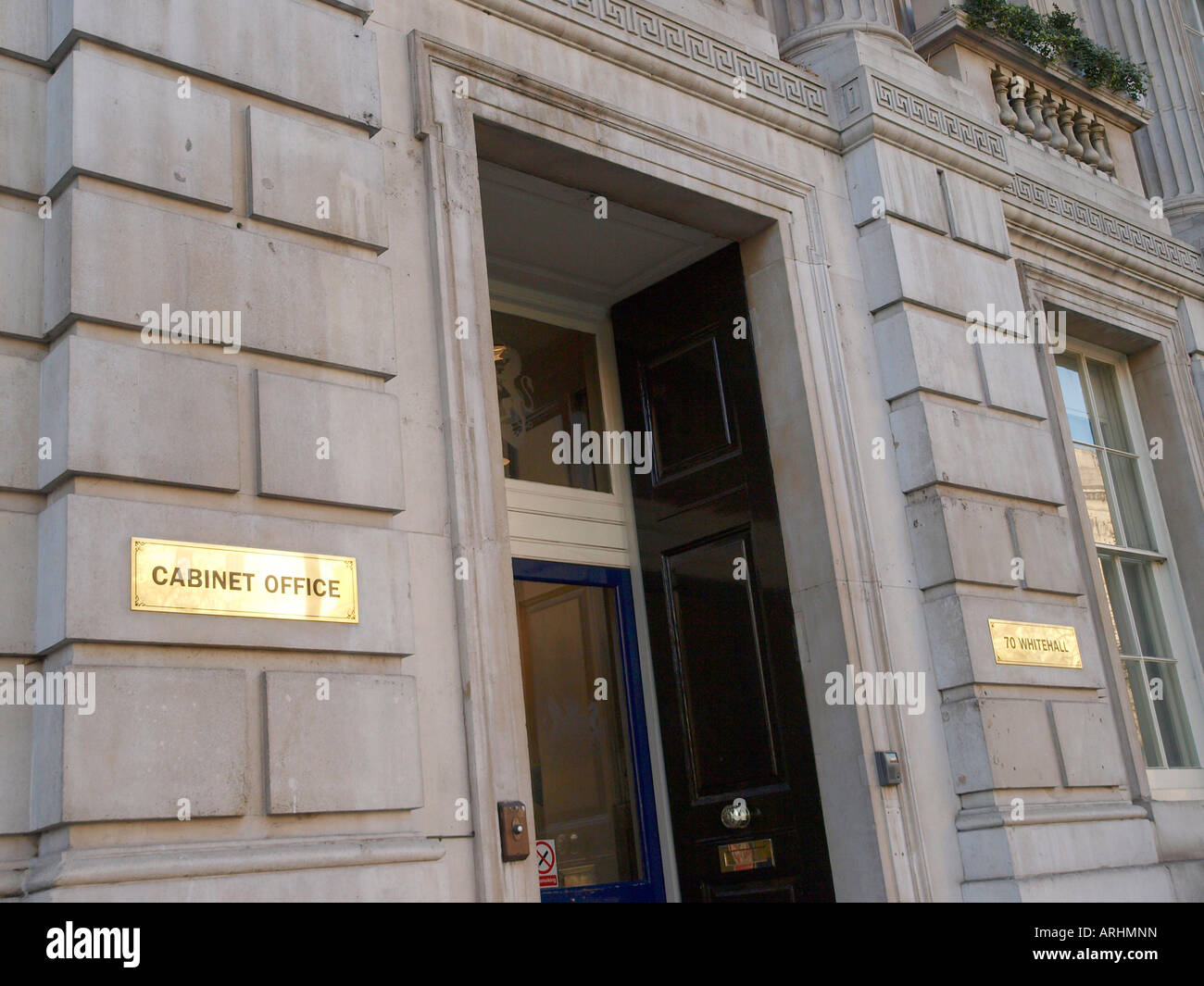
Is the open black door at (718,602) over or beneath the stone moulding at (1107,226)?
beneath

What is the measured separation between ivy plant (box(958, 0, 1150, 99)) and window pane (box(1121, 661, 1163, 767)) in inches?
197

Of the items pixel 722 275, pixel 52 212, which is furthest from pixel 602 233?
pixel 52 212

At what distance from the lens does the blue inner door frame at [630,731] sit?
815cm

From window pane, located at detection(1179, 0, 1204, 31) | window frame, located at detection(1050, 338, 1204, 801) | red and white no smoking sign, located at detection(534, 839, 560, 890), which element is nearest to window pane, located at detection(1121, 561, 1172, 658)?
window frame, located at detection(1050, 338, 1204, 801)

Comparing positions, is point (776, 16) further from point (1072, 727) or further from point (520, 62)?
point (1072, 727)

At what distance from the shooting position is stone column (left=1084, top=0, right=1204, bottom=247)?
12.1 meters

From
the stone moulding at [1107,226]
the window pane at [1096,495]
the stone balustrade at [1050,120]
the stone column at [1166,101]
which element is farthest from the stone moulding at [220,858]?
the stone column at [1166,101]

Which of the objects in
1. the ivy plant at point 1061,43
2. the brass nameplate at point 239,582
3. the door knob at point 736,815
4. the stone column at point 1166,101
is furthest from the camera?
the stone column at point 1166,101

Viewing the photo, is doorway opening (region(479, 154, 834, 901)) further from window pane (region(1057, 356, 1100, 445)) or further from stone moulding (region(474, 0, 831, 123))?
window pane (region(1057, 356, 1100, 445))

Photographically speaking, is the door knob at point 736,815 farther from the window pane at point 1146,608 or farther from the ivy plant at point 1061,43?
the ivy plant at point 1061,43

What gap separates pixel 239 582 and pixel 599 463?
4529mm

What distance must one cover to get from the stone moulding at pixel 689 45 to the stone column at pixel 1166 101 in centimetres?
521

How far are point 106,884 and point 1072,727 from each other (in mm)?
5767

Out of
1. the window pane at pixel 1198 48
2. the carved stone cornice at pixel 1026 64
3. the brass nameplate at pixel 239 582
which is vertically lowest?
the brass nameplate at pixel 239 582
